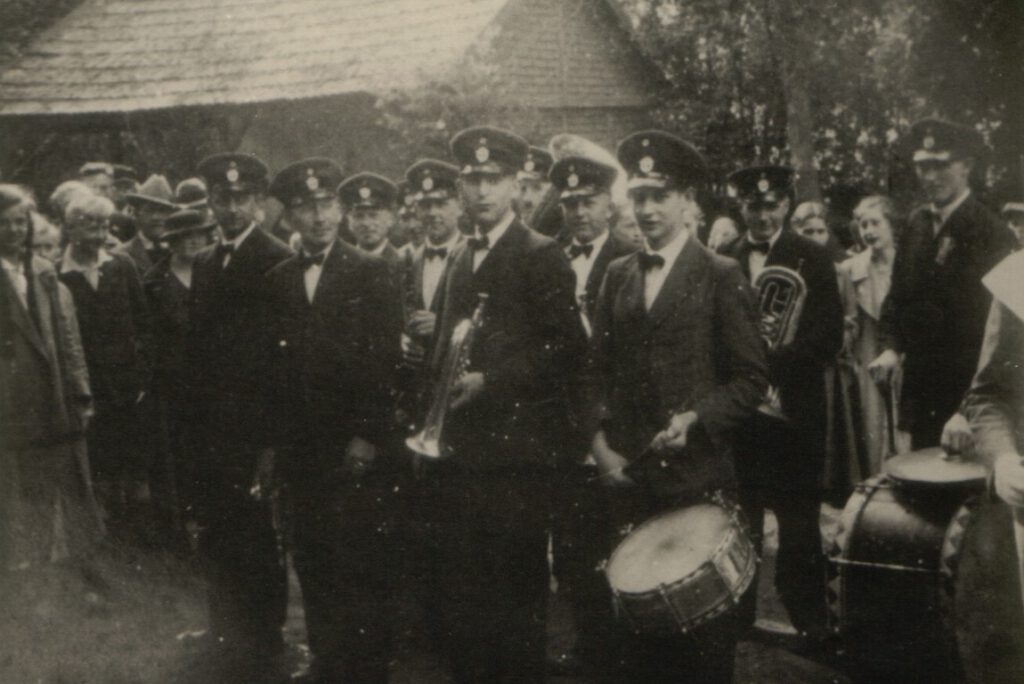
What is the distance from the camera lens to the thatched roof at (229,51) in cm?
852

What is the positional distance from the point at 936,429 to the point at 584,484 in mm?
1633

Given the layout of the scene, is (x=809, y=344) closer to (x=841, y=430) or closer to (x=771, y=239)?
(x=771, y=239)

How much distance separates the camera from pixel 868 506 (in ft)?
12.6

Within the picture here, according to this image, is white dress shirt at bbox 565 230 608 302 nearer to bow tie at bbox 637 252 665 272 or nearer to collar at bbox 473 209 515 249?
collar at bbox 473 209 515 249

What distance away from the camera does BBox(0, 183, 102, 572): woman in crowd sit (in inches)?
219

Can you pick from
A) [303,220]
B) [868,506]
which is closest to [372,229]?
[303,220]

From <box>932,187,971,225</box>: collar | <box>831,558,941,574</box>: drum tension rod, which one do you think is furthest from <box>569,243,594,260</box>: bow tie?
<box>831,558,941,574</box>: drum tension rod

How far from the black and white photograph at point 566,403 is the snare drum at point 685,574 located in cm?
1

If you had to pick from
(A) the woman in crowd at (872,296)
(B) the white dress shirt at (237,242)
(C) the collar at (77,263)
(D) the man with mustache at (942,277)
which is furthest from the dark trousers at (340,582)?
(A) the woman in crowd at (872,296)

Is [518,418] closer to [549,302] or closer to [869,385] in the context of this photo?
[549,302]

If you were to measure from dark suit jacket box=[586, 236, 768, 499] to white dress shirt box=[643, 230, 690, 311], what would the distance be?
0.02 metres

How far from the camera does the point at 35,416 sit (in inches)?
226

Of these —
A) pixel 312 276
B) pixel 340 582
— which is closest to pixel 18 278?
pixel 312 276

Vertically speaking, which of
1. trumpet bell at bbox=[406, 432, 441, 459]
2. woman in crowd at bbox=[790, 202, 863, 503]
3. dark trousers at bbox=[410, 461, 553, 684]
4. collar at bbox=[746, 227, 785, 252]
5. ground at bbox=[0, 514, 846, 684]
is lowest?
ground at bbox=[0, 514, 846, 684]
